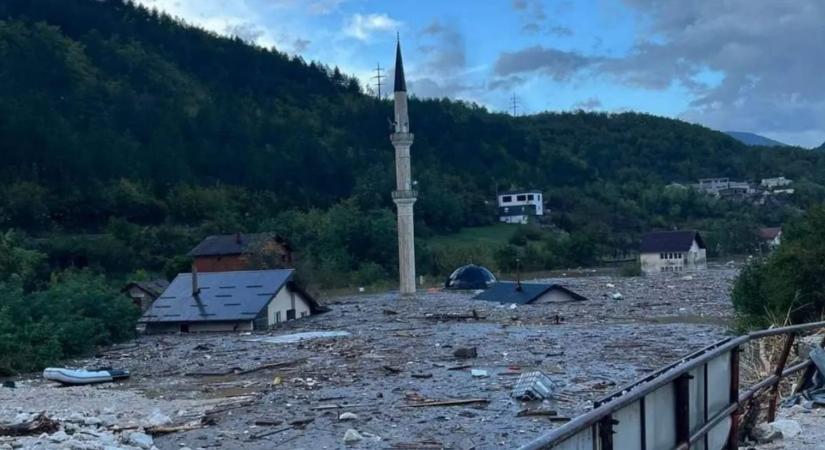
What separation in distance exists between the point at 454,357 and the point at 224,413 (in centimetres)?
748

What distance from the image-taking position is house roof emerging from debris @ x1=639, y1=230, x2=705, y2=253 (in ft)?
196

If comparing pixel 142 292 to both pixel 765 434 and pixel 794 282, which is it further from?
pixel 765 434

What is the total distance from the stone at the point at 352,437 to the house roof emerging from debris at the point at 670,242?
5006 cm

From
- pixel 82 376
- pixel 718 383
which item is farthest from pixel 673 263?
pixel 718 383

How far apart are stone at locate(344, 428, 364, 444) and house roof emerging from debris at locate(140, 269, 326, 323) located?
61.7 ft

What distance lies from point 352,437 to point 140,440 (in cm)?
300

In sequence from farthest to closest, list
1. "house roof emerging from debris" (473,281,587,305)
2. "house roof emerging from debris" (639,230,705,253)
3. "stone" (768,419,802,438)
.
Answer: "house roof emerging from debris" (639,230,705,253) < "house roof emerging from debris" (473,281,587,305) < "stone" (768,419,802,438)

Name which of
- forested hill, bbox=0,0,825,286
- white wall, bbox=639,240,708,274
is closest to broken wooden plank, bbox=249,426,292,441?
forested hill, bbox=0,0,825,286

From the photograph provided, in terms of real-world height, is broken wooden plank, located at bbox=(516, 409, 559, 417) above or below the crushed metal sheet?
above

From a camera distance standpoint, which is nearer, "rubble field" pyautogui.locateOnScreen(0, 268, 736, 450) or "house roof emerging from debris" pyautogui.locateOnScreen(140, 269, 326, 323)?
"rubble field" pyautogui.locateOnScreen(0, 268, 736, 450)

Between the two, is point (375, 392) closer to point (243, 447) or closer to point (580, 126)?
point (243, 447)

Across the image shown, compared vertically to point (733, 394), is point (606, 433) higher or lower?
higher

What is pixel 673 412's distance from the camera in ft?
16.9

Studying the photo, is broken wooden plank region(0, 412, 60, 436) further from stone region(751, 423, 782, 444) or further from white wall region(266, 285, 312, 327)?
white wall region(266, 285, 312, 327)
